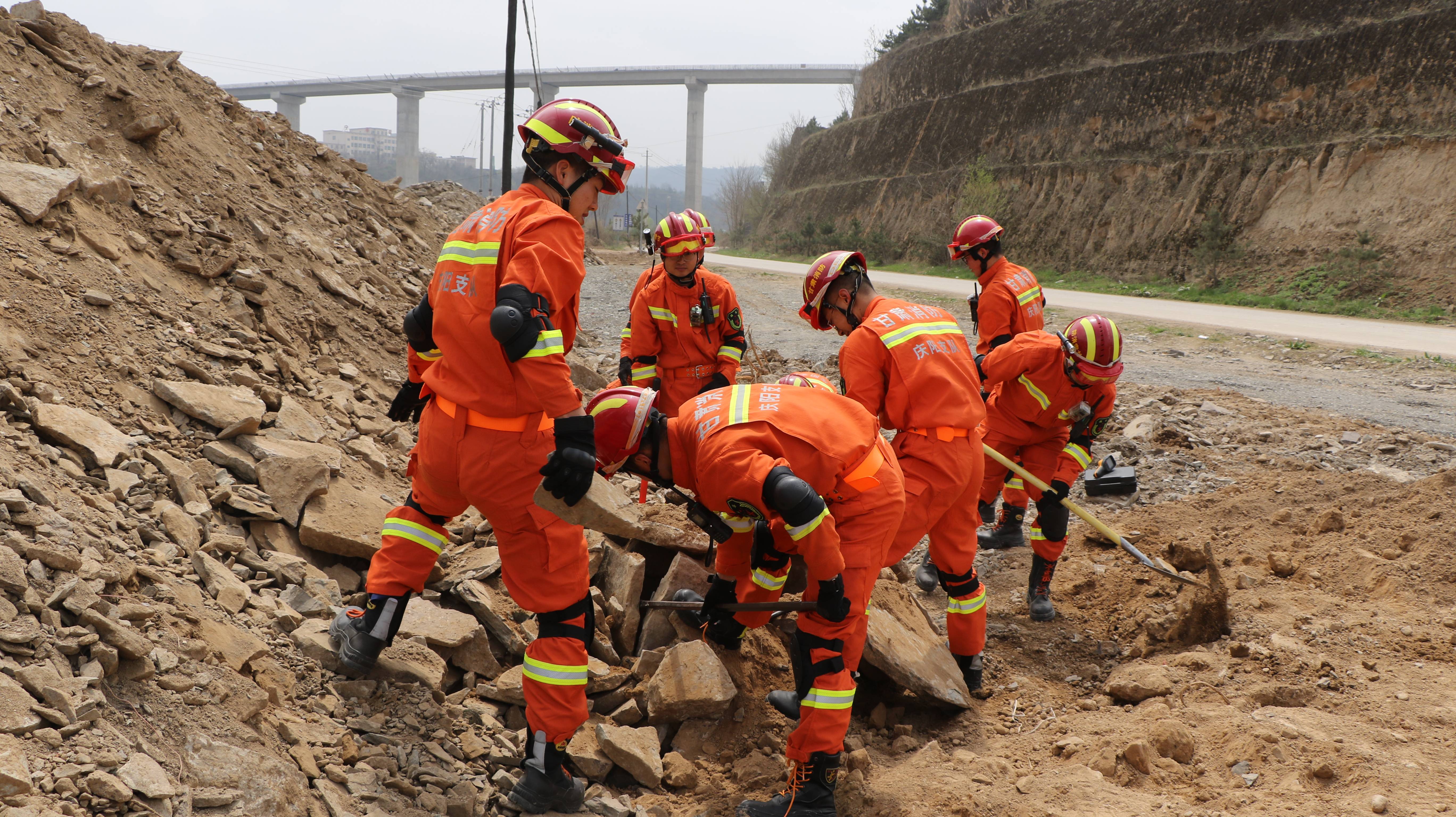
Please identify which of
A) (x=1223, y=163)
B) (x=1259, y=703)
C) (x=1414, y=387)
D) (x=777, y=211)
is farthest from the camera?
(x=777, y=211)

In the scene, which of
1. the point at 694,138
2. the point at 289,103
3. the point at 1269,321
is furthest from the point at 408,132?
the point at 1269,321

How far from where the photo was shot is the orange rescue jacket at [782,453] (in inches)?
118

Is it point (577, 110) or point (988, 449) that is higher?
point (577, 110)

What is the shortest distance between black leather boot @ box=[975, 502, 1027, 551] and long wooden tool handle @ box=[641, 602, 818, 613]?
2829mm

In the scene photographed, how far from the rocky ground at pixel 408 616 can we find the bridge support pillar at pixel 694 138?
205ft

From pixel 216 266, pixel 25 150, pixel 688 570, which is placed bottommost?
pixel 688 570

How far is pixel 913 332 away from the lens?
404cm

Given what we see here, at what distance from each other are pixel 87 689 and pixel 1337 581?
595 centimetres

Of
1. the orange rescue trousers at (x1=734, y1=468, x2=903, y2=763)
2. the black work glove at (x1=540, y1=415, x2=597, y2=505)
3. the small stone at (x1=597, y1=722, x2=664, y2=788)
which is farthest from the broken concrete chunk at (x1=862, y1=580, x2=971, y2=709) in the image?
the black work glove at (x1=540, y1=415, x2=597, y2=505)

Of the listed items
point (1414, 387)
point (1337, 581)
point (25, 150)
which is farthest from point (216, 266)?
point (1414, 387)

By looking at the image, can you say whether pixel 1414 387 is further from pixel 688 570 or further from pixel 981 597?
pixel 688 570

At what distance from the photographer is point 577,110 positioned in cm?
340

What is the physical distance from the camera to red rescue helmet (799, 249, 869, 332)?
14.3 feet

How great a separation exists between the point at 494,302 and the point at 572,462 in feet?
2.18
